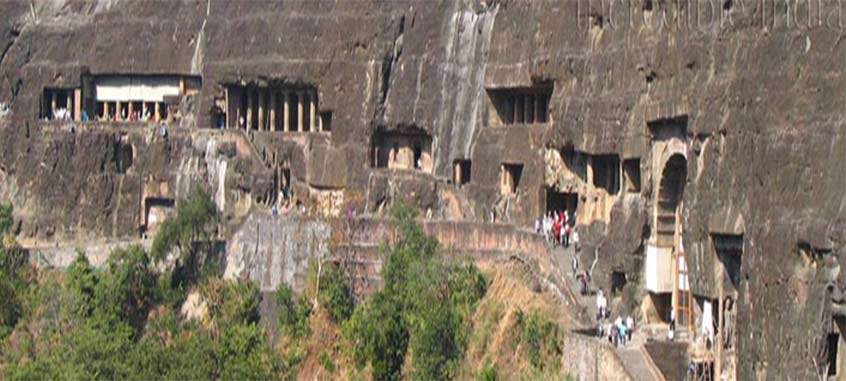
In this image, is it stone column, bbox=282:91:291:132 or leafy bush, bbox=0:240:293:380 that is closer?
leafy bush, bbox=0:240:293:380

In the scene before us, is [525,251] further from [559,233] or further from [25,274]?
[25,274]

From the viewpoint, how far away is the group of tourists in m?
79.2

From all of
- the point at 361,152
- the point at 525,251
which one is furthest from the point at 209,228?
the point at 525,251

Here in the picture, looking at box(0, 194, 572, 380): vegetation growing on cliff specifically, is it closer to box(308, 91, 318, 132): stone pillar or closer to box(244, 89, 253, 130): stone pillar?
box(308, 91, 318, 132): stone pillar

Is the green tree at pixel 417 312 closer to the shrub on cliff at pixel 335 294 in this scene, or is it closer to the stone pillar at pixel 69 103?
the shrub on cliff at pixel 335 294

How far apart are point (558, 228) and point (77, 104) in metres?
25.8

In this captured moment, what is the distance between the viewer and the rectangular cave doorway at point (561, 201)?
82.8 m

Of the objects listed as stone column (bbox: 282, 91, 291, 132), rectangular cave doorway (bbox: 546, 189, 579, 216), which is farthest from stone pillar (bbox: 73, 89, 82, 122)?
rectangular cave doorway (bbox: 546, 189, 579, 216)

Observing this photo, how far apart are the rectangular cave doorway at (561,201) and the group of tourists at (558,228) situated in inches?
15.8

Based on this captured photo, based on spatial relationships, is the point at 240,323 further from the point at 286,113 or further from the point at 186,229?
the point at 286,113

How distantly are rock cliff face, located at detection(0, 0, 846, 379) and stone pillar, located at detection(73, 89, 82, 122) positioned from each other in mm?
529

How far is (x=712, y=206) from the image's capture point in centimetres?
6738

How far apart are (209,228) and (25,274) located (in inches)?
293

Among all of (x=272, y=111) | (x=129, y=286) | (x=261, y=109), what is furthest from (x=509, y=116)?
(x=129, y=286)
